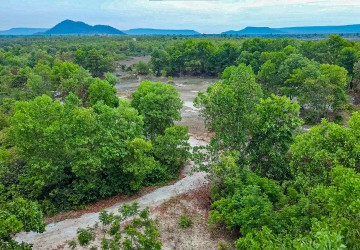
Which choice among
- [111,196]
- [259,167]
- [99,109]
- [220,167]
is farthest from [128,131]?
[259,167]

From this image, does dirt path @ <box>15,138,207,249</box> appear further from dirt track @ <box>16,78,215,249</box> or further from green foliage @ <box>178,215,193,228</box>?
green foliage @ <box>178,215,193,228</box>

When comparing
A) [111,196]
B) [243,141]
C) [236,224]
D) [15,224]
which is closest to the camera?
[15,224]

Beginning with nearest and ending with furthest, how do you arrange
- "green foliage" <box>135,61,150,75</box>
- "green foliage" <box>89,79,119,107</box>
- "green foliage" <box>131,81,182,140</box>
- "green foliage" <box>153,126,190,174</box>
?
"green foliage" <box>153,126,190,174</box>
"green foliage" <box>131,81,182,140</box>
"green foliage" <box>89,79,119,107</box>
"green foliage" <box>135,61,150,75</box>

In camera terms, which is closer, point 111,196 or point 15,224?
point 15,224

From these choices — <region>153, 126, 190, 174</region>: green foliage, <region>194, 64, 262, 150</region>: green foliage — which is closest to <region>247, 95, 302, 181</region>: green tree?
<region>194, 64, 262, 150</region>: green foliage

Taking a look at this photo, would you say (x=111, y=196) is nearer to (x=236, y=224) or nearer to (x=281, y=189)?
(x=236, y=224)

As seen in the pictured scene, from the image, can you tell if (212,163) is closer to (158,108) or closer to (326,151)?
(326,151)
